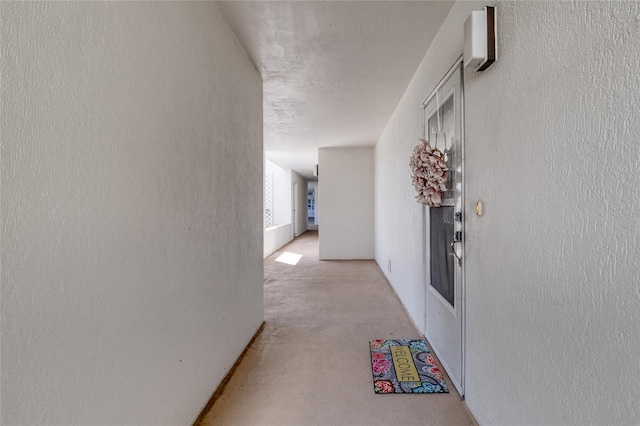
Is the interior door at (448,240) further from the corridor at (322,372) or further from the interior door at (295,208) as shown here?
the interior door at (295,208)

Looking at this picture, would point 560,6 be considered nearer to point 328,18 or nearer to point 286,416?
point 328,18

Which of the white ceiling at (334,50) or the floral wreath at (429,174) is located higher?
the white ceiling at (334,50)

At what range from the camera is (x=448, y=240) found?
1.89 m

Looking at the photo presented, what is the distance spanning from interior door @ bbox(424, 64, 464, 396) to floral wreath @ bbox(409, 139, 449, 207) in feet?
0.19

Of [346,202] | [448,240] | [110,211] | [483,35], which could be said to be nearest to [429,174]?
[448,240]

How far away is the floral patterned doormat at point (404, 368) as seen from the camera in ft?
5.96

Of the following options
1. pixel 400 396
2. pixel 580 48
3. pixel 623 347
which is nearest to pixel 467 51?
pixel 580 48

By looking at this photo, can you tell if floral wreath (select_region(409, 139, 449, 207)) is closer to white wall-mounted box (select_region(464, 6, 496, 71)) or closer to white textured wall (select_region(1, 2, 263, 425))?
white wall-mounted box (select_region(464, 6, 496, 71))

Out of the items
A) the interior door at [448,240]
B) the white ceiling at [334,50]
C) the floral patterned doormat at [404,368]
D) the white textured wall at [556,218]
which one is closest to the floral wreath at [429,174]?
the interior door at [448,240]

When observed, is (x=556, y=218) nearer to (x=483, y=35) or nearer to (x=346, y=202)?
(x=483, y=35)

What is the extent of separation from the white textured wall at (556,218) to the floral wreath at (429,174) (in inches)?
10.8

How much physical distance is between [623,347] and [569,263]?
24cm

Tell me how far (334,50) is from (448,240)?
5.36 feet

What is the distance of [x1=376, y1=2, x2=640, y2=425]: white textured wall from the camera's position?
0.72 metres
